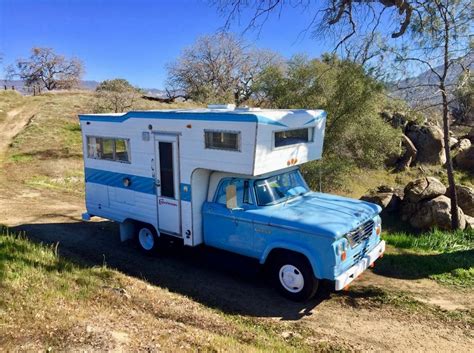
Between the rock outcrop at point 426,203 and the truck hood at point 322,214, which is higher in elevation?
the truck hood at point 322,214

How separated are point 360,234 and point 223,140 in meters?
2.98

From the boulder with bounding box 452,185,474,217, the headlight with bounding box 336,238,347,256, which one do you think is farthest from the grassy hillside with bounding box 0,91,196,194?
the boulder with bounding box 452,185,474,217

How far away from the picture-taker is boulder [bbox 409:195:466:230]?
13523 mm

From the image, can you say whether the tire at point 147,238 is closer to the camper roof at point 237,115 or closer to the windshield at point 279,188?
the camper roof at point 237,115

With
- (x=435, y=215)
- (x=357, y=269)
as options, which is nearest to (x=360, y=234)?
(x=357, y=269)

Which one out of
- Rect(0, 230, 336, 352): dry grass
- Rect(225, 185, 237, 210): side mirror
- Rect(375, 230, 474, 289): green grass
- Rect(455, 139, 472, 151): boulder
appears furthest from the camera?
Rect(455, 139, 472, 151): boulder

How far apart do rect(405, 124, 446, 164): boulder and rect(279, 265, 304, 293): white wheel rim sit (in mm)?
20639

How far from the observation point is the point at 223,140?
25.7 ft

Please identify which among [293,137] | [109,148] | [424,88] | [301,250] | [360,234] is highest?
[424,88]

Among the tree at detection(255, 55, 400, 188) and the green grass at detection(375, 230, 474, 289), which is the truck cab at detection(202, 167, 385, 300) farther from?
the tree at detection(255, 55, 400, 188)

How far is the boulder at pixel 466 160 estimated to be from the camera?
25.0 m

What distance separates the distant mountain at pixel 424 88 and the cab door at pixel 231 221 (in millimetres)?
6471

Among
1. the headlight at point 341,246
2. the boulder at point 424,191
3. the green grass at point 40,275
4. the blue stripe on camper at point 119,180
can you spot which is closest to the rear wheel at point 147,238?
the blue stripe on camper at point 119,180

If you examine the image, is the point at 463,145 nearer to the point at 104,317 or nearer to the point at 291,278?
the point at 291,278
